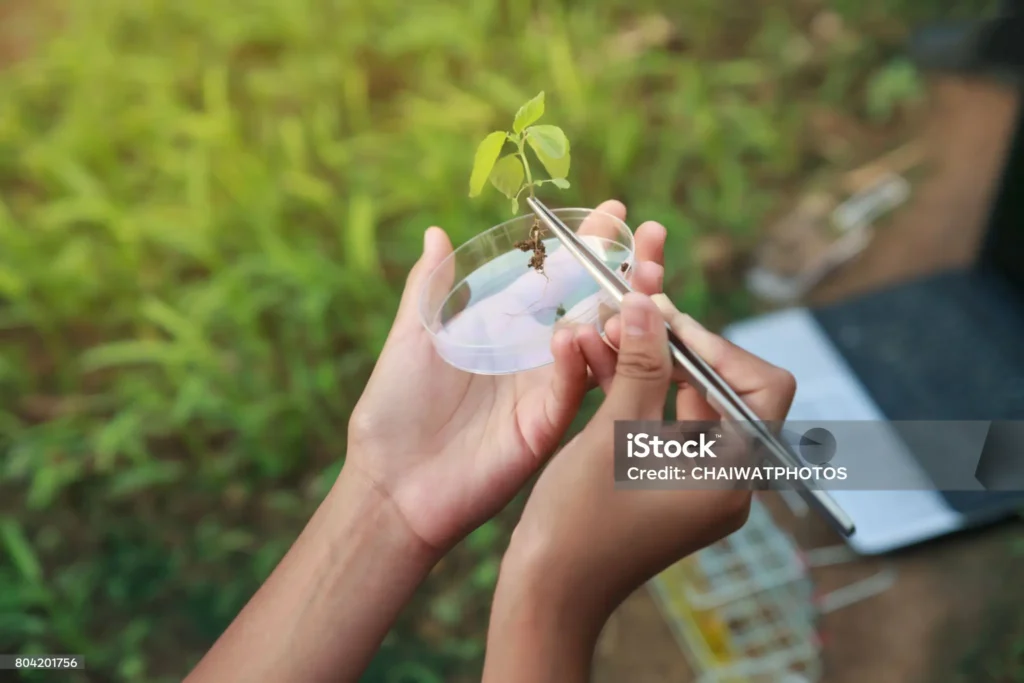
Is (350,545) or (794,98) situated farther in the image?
(794,98)

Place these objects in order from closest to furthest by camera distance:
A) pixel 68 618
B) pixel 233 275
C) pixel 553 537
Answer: pixel 553 537
pixel 68 618
pixel 233 275

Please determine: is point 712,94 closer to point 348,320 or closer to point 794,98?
point 794,98

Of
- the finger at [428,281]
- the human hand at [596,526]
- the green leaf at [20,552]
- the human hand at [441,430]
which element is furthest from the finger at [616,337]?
the green leaf at [20,552]

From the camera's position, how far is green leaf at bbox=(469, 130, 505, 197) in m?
0.69

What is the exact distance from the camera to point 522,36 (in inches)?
61.7

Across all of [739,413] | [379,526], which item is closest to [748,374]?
[739,413]

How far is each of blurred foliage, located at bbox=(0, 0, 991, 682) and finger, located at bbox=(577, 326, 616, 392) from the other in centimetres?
50

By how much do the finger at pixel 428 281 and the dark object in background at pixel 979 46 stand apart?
1.37 m

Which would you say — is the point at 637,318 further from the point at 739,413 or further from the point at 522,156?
the point at 522,156

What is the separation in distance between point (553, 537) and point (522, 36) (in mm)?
1234

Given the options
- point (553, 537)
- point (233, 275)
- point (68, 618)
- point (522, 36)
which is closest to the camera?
point (553, 537)

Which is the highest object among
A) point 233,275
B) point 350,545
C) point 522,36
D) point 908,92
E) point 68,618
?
point 522,36

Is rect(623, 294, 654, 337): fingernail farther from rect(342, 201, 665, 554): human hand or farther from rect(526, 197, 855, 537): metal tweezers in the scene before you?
rect(342, 201, 665, 554): human hand

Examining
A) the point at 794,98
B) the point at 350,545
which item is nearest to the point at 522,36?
the point at 794,98
